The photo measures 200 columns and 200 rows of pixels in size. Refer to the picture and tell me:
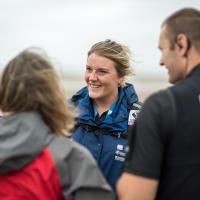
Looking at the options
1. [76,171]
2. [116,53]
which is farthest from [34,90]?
[116,53]

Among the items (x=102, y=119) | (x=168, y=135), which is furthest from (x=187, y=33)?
(x=102, y=119)

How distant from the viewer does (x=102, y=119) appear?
411cm

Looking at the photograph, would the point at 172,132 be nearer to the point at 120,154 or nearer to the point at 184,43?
the point at 184,43

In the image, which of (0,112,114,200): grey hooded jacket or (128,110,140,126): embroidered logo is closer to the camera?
(0,112,114,200): grey hooded jacket

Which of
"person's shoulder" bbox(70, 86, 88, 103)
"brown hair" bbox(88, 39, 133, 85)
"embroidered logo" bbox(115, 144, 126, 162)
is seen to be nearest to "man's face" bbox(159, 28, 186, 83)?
"embroidered logo" bbox(115, 144, 126, 162)

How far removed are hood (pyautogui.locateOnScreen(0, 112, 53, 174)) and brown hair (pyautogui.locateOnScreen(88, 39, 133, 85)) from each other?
1.91 meters

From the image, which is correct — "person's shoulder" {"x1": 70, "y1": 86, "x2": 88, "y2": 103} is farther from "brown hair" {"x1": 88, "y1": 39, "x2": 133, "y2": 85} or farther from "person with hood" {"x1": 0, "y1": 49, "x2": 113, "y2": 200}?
"person with hood" {"x1": 0, "y1": 49, "x2": 113, "y2": 200}

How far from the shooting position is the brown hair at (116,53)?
4.27m

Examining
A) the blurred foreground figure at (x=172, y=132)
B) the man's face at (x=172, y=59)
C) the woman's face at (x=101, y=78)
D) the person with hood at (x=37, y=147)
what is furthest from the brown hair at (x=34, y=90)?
the woman's face at (x=101, y=78)

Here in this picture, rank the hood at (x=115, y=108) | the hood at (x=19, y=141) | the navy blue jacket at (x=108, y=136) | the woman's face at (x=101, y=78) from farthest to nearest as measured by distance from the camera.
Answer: the woman's face at (x=101, y=78) < the hood at (x=115, y=108) < the navy blue jacket at (x=108, y=136) < the hood at (x=19, y=141)

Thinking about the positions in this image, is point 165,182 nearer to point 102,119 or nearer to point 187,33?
point 187,33

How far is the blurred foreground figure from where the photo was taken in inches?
99.0

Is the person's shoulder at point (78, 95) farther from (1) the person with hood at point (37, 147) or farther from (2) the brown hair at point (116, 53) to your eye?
(1) the person with hood at point (37, 147)

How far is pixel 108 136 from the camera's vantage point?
399 centimetres
